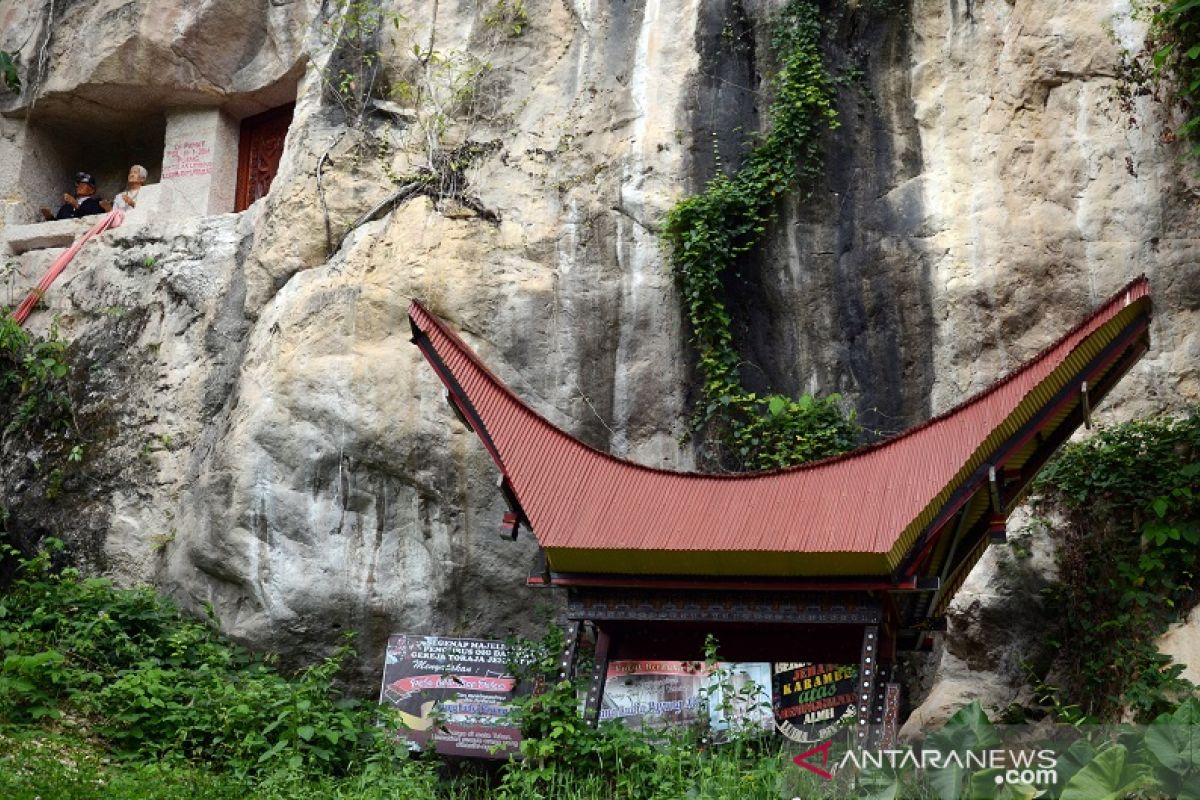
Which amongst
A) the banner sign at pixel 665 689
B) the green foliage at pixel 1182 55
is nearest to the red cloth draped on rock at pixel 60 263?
the banner sign at pixel 665 689

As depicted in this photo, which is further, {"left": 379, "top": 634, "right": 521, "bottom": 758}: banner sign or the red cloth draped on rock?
the red cloth draped on rock

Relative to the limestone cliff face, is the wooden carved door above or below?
above

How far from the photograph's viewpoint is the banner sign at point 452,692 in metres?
10.4

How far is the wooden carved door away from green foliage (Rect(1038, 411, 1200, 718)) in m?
9.87

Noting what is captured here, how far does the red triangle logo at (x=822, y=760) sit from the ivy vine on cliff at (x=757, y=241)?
349 cm

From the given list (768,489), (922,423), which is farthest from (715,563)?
(922,423)

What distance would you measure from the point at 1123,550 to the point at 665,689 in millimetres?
3613

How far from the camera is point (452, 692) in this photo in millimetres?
10828

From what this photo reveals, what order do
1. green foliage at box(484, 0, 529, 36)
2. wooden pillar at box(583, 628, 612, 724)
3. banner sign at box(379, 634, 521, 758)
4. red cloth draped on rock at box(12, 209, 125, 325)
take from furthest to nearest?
red cloth draped on rock at box(12, 209, 125, 325), green foliage at box(484, 0, 529, 36), banner sign at box(379, 634, 521, 758), wooden pillar at box(583, 628, 612, 724)

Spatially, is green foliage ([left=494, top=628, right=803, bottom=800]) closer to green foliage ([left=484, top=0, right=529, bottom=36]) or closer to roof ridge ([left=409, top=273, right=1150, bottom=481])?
roof ridge ([left=409, top=273, right=1150, bottom=481])

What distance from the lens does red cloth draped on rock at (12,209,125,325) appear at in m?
15.5

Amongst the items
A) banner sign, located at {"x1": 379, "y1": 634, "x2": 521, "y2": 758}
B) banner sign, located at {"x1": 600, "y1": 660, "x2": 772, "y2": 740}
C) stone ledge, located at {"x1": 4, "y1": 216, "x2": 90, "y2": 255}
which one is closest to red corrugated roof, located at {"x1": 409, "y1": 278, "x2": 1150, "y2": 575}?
banner sign, located at {"x1": 600, "y1": 660, "x2": 772, "y2": 740}

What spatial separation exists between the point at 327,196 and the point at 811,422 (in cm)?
523

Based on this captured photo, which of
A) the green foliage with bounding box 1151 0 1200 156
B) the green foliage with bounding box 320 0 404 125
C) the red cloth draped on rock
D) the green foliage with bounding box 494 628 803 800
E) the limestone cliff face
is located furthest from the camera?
the red cloth draped on rock
